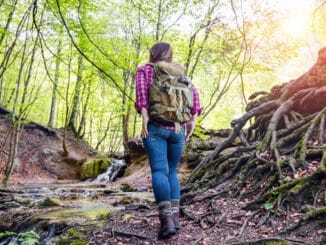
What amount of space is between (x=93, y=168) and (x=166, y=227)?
13648 mm

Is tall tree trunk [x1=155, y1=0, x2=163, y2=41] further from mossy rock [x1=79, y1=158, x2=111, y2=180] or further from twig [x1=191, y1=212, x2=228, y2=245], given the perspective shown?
twig [x1=191, y1=212, x2=228, y2=245]

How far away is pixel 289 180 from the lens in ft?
13.4

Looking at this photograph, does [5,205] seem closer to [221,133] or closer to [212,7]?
[221,133]

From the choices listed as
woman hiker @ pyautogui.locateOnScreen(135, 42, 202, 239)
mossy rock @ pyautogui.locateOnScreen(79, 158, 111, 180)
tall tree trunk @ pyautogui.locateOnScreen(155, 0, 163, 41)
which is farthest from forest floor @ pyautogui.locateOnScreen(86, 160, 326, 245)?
tall tree trunk @ pyautogui.locateOnScreen(155, 0, 163, 41)

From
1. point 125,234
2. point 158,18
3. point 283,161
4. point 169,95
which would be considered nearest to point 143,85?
point 169,95

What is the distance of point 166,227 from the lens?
11.4 ft

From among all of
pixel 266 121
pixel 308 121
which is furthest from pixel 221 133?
pixel 308 121

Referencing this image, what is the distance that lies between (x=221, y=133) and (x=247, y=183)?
1083 cm

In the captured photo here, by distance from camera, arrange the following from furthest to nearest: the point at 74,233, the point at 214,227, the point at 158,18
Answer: the point at 158,18 → the point at 74,233 → the point at 214,227

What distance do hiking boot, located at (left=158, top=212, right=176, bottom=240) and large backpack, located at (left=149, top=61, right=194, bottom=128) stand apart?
96cm

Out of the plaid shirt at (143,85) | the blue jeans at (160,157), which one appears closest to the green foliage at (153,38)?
the plaid shirt at (143,85)

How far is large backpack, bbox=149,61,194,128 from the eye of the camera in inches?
139

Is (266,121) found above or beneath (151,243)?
above

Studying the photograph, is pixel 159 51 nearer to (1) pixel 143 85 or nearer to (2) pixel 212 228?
(1) pixel 143 85
